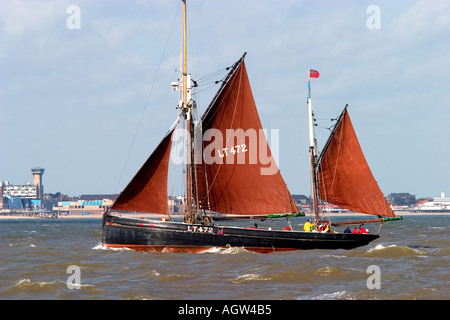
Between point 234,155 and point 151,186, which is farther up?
point 234,155

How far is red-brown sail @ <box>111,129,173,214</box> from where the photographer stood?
42844 mm

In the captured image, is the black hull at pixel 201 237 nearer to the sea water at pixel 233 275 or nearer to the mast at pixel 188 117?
the sea water at pixel 233 275

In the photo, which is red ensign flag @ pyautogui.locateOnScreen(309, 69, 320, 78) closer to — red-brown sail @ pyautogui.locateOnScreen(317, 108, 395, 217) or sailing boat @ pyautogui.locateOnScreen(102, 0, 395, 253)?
red-brown sail @ pyautogui.locateOnScreen(317, 108, 395, 217)

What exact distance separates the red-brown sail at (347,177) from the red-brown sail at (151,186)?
1128 centimetres

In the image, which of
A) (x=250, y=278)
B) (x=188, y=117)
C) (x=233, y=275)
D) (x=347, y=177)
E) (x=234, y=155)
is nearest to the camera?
(x=250, y=278)

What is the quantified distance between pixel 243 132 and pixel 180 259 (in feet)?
33.6

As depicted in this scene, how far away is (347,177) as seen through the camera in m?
45.5

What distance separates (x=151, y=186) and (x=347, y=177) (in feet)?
45.3

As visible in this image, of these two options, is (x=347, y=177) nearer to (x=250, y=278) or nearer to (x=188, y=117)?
(x=188, y=117)

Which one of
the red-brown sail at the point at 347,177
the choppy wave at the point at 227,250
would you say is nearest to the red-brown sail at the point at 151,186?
the choppy wave at the point at 227,250

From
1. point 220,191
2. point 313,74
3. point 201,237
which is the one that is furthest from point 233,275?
point 313,74

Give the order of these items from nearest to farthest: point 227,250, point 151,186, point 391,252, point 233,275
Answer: point 233,275 < point 391,252 < point 227,250 < point 151,186
